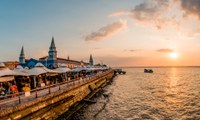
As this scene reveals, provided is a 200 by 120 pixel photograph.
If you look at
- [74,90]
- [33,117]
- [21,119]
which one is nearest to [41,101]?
[33,117]

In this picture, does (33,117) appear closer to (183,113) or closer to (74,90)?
(74,90)

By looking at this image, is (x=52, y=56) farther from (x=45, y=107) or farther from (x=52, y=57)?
(x=45, y=107)

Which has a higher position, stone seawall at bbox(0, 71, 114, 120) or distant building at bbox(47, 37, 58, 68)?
distant building at bbox(47, 37, 58, 68)

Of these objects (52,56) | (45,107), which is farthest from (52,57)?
(45,107)

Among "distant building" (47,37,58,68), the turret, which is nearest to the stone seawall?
"distant building" (47,37,58,68)

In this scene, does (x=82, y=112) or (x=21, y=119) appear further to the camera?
(x=82, y=112)

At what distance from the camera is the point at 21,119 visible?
12812 millimetres

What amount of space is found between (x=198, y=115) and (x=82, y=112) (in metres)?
13.7

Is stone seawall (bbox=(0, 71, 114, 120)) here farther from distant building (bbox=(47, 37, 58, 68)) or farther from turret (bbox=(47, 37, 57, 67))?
turret (bbox=(47, 37, 57, 67))

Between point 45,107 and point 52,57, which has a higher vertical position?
point 52,57

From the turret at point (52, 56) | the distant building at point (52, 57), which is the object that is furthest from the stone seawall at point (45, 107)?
the turret at point (52, 56)

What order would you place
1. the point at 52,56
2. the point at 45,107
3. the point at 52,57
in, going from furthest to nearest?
the point at 52,56, the point at 52,57, the point at 45,107

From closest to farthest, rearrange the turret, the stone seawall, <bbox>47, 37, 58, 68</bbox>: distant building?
the stone seawall, <bbox>47, 37, 58, 68</bbox>: distant building, the turret

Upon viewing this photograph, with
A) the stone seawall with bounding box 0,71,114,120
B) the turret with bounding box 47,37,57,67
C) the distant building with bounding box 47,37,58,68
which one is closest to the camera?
the stone seawall with bounding box 0,71,114,120
